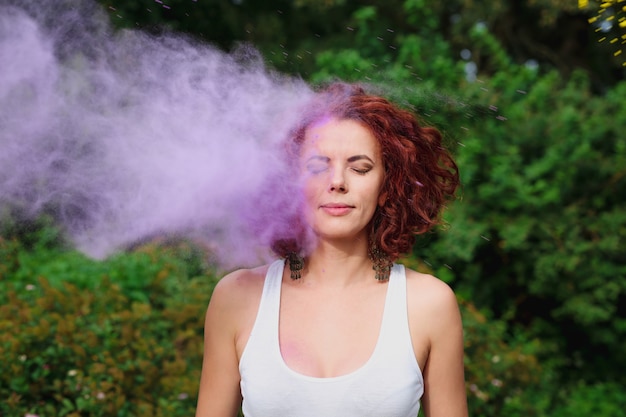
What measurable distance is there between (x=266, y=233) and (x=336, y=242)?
226mm

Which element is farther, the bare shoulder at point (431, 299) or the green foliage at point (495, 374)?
the green foliage at point (495, 374)

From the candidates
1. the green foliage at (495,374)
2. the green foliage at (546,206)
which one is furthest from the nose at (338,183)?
the green foliage at (546,206)

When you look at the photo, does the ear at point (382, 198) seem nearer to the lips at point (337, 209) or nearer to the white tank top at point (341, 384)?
the lips at point (337, 209)

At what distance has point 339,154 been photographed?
215 centimetres

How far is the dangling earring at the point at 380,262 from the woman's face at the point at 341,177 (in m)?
0.08

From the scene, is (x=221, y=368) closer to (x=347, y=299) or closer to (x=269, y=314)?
(x=269, y=314)

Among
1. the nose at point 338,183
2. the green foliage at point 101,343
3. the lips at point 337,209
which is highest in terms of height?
the nose at point 338,183

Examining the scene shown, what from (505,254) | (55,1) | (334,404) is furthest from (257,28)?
(334,404)

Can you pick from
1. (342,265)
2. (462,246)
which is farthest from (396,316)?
(462,246)

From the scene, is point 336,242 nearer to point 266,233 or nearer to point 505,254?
point 266,233

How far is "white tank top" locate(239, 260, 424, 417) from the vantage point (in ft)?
6.56

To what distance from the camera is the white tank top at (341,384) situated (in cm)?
200

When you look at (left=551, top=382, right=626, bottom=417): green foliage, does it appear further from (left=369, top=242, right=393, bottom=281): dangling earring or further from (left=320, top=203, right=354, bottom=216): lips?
(left=320, top=203, right=354, bottom=216): lips

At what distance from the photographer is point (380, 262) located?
7.33 feet
